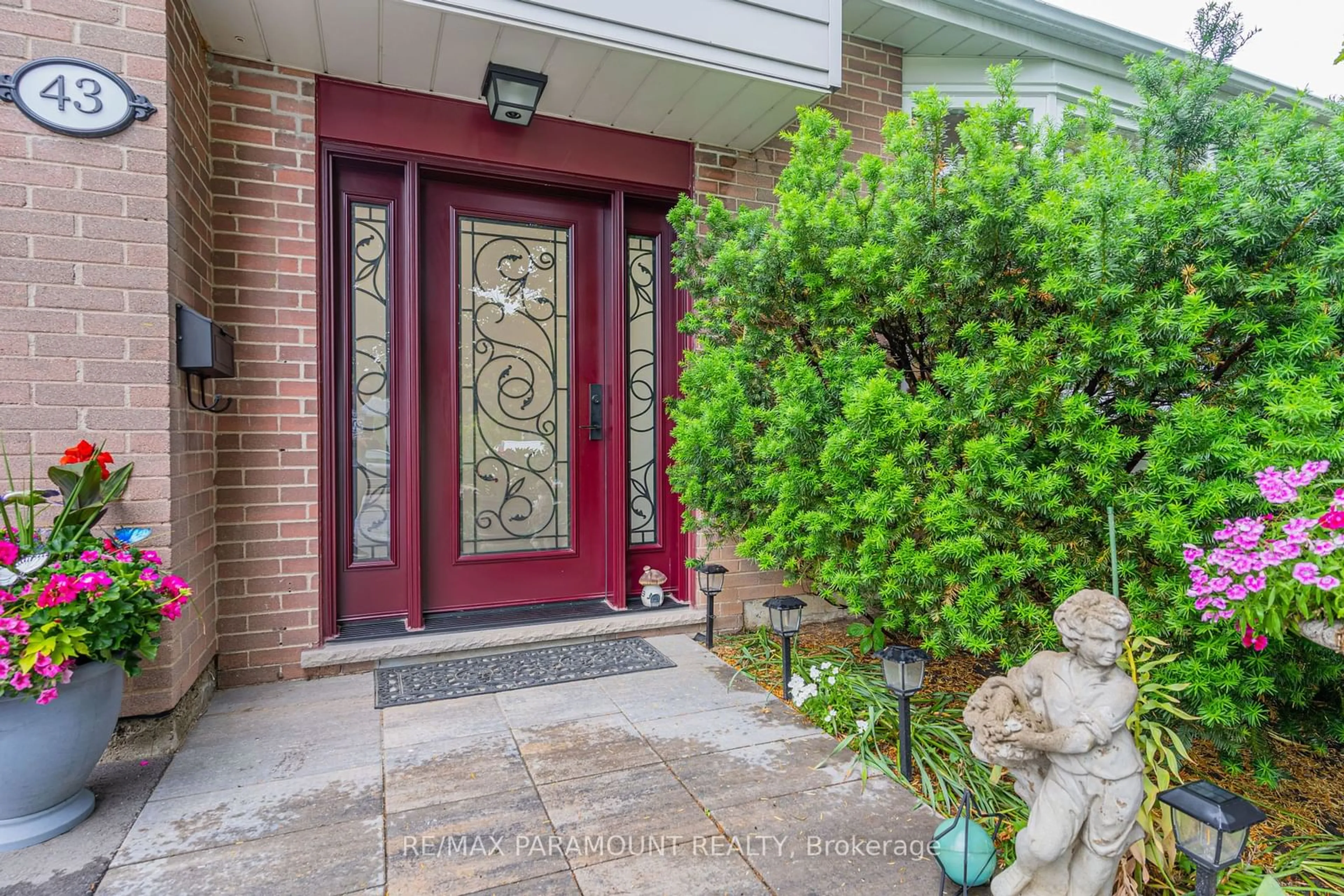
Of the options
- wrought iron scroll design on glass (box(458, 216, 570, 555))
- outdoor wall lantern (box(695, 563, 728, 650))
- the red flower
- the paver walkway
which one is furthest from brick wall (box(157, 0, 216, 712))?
outdoor wall lantern (box(695, 563, 728, 650))

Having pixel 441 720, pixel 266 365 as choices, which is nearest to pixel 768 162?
pixel 266 365

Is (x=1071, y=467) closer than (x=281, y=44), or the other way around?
(x=1071, y=467)

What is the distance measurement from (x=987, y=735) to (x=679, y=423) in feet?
6.17

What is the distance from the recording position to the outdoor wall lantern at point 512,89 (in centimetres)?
276

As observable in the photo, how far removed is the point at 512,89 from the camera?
2795mm

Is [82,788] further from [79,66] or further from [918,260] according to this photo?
[918,260]

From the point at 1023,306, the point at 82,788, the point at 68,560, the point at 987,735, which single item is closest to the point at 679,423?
the point at 1023,306

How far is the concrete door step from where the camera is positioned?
2807 millimetres

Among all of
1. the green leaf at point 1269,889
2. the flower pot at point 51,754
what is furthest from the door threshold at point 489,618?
the green leaf at point 1269,889

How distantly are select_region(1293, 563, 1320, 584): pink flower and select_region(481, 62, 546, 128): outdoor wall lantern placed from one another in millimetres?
2937

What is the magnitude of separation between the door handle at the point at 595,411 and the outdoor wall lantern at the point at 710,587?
86cm

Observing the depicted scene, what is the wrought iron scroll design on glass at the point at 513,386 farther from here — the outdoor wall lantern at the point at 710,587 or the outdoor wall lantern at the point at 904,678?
the outdoor wall lantern at the point at 904,678

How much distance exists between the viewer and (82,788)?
1.87 m

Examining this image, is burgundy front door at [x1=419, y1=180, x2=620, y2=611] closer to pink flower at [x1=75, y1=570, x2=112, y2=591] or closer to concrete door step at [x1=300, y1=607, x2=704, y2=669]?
concrete door step at [x1=300, y1=607, x2=704, y2=669]
